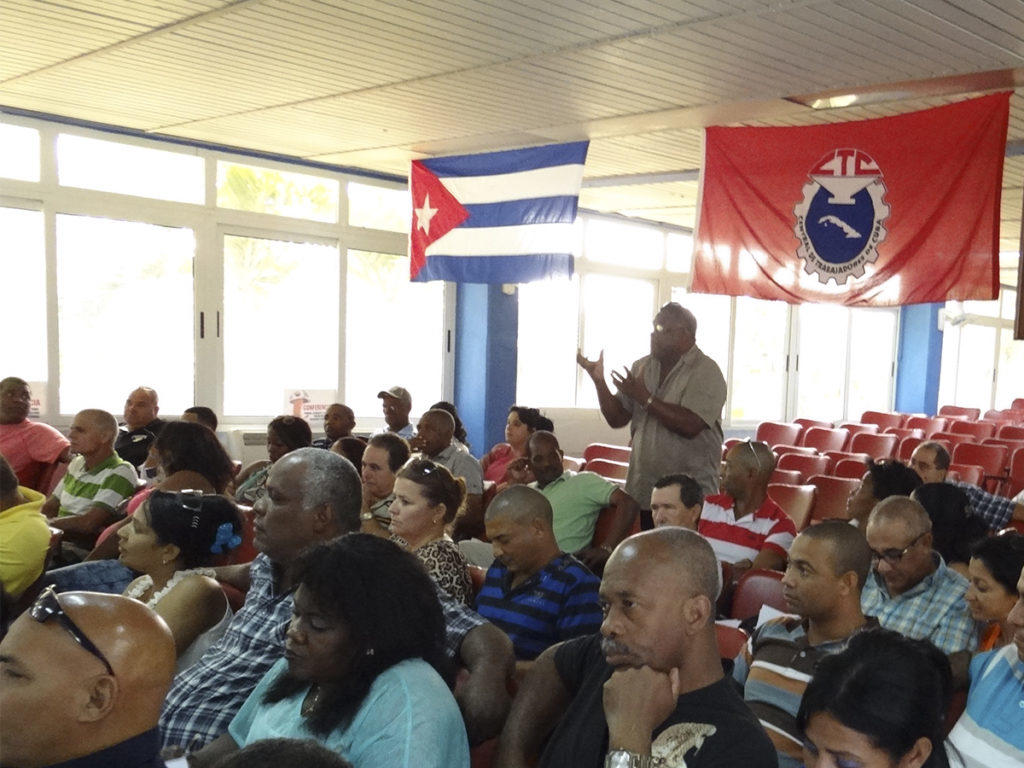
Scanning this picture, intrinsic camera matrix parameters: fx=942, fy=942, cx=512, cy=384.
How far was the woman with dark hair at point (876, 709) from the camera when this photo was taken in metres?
1.71

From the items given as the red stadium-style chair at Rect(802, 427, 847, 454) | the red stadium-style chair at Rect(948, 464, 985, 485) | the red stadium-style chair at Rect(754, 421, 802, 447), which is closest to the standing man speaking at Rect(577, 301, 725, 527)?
the red stadium-style chair at Rect(948, 464, 985, 485)

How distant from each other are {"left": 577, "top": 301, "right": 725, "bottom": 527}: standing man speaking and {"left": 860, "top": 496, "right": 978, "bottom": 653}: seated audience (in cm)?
121

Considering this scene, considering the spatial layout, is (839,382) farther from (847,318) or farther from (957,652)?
(957,652)

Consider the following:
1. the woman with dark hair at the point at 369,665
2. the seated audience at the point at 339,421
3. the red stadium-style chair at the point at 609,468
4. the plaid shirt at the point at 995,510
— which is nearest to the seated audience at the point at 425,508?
the woman with dark hair at the point at 369,665

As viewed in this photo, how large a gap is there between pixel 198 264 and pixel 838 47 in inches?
205

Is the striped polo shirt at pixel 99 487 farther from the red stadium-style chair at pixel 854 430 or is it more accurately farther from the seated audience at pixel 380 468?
the red stadium-style chair at pixel 854 430

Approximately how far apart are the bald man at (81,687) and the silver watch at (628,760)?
78 centimetres

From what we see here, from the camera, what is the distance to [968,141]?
16.1 ft

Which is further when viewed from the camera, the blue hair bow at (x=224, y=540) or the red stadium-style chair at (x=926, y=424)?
the red stadium-style chair at (x=926, y=424)

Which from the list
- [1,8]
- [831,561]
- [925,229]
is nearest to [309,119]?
[1,8]

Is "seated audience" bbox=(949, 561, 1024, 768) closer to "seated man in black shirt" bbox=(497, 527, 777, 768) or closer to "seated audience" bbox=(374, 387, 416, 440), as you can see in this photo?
"seated man in black shirt" bbox=(497, 527, 777, 768)

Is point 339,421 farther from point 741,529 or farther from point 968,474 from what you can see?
point 968,474

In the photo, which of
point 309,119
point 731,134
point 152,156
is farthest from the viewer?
point 152,156

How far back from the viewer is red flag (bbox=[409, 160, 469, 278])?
23.2 feet
